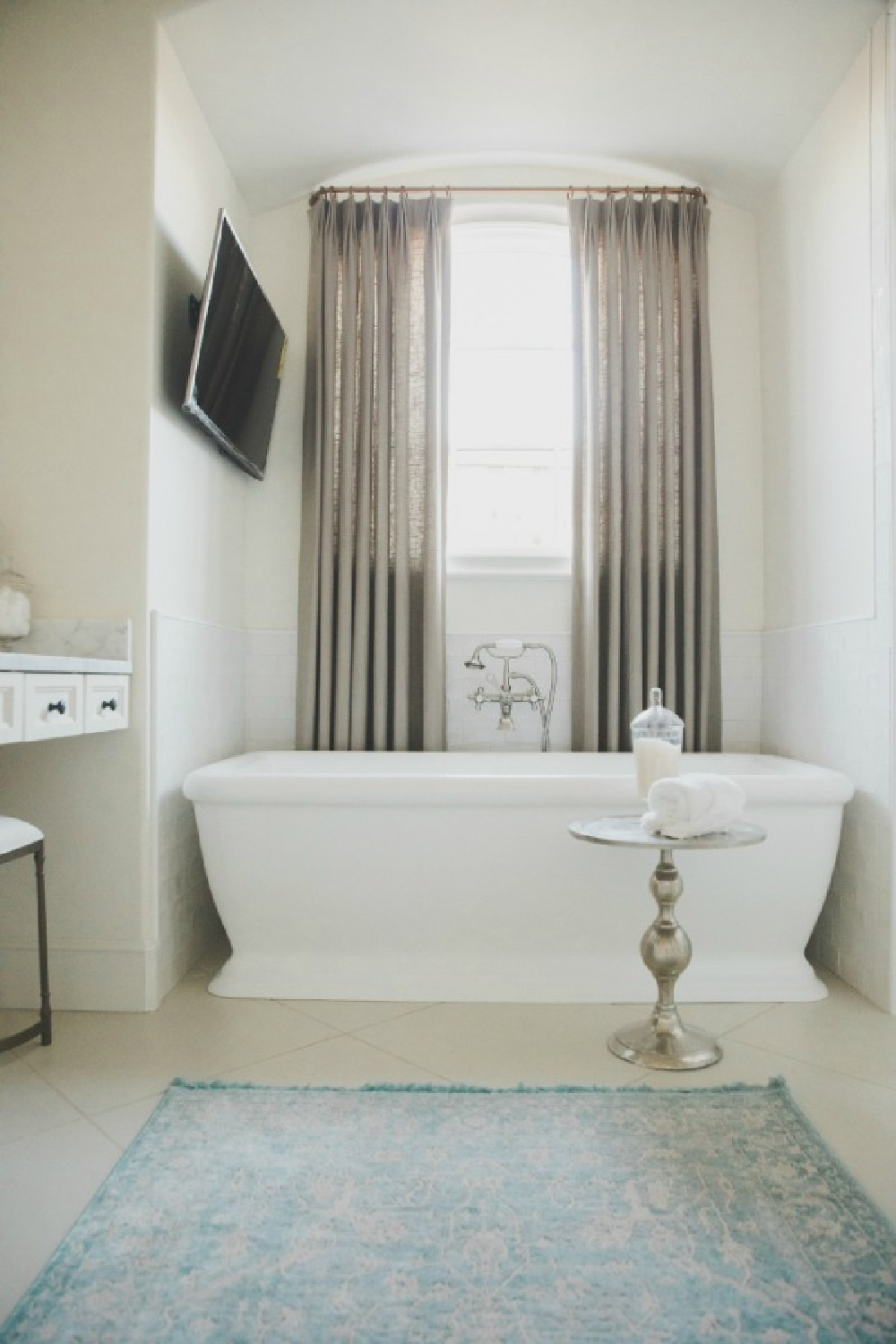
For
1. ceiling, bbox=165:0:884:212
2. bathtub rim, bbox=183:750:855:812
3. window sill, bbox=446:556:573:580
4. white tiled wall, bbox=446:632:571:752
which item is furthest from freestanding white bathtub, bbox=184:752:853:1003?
ceiling, bbox=165:0:884:212

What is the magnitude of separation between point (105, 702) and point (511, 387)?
218 centimetres

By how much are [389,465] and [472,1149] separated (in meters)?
2.47

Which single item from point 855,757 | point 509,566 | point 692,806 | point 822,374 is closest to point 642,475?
point 509,566

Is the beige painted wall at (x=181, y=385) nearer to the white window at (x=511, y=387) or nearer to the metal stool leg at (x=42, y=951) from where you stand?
the metal stool leg at (x=42, y=951)

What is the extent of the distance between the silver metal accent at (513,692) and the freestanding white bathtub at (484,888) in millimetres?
920

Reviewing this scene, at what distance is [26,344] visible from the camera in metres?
2.66

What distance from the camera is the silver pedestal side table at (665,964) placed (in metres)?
Result: 2.24

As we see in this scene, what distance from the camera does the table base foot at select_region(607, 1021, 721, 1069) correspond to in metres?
2.24

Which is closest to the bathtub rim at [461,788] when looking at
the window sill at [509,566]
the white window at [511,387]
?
the window sill at [509,566]

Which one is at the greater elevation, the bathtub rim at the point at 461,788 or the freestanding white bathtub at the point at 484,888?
the bathtub rim at the point at 461,788

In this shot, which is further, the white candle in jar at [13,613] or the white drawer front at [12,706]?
the white candle in jar at [13,613]

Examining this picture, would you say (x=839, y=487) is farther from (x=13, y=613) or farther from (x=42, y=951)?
(x=42, y=951)

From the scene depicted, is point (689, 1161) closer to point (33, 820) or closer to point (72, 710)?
point (72, 710)

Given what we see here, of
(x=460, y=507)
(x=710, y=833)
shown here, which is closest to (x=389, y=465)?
(x=460, y=507)
